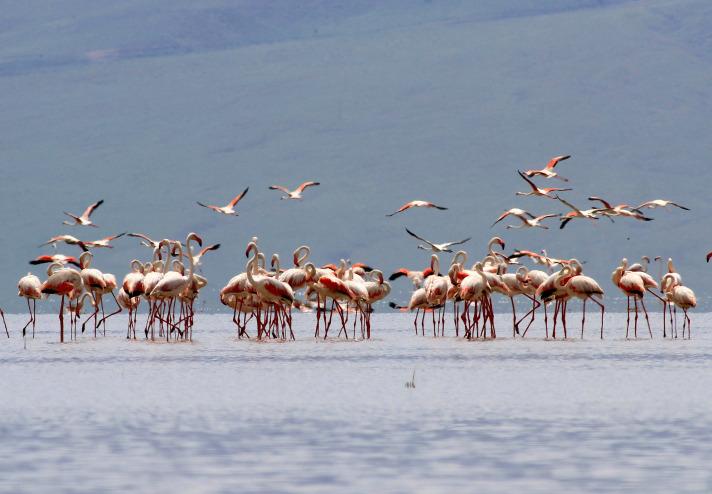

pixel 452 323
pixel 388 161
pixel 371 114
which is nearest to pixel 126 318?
pixel 452 323

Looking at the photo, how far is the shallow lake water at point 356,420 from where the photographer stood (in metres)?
14.5

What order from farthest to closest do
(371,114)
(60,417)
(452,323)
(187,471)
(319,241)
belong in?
1. (371,114)
2. (319,241)
3. (452,323)
4. (60,417)
5. (187,471)

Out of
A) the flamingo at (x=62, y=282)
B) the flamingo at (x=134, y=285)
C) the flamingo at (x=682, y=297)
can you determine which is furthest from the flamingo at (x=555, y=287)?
the flamingo at (x=62, y=282)

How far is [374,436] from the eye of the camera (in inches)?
674

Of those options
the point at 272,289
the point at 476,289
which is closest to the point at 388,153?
the point at 476,289

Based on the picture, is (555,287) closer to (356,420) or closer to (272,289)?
(272,289)

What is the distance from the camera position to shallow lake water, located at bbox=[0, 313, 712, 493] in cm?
1448

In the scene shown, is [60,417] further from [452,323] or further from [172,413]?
[452,323]

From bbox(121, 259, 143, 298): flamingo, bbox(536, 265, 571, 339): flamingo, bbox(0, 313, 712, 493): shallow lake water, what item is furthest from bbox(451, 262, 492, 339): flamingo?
bbox(121, 259, 143, 298): flamingo

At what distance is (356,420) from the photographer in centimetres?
1855

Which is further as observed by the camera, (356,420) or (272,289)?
(272,289)

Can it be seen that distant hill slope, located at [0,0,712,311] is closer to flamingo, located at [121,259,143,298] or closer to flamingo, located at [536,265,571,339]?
flamingo, located at [121,259,143,298]

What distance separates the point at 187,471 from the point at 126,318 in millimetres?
36569

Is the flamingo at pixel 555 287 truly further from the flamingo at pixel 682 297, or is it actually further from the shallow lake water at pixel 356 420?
the shallow lake water at pixel 356 420
